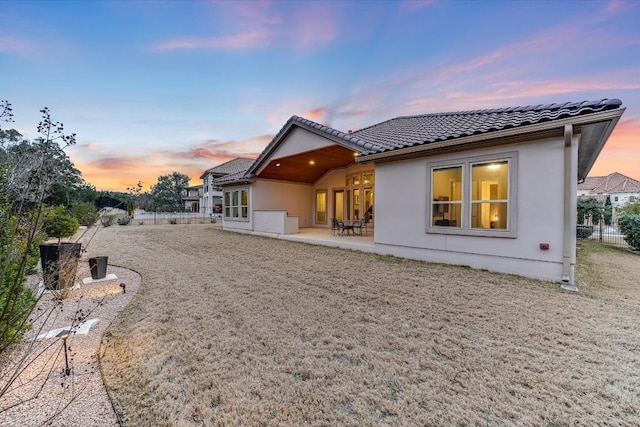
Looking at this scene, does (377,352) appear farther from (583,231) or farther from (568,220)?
(583,231)

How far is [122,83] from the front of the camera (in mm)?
10133

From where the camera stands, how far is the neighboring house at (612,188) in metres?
29.4

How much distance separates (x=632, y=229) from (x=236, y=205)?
57.4ft

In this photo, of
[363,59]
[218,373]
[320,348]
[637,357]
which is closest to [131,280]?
[218,373]

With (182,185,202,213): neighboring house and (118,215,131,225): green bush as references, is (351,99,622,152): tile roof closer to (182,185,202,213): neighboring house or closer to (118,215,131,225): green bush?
(118,215,131,225): green bush

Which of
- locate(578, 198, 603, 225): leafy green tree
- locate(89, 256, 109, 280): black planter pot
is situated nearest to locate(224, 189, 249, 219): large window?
locate(89, 256, 109, 280): black planter pot

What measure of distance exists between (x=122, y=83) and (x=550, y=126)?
13.2 m

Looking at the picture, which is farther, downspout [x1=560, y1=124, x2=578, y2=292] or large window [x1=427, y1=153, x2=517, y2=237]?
large window [x1=427, y1=153, x2=517, y2=237]

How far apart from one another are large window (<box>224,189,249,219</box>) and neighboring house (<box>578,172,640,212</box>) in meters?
33.9

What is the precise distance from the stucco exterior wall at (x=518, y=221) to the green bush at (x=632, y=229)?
8717 millimetres

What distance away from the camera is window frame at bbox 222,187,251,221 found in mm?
14711

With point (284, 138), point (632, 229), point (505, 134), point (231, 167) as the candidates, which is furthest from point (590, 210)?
point (231, 167)

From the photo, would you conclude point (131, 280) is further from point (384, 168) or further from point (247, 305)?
point (384, 168)

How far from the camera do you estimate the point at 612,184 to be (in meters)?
32.6
